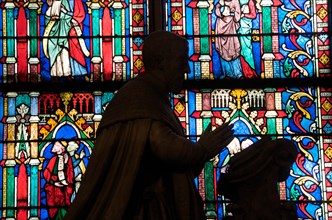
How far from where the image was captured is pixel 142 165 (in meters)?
9.35

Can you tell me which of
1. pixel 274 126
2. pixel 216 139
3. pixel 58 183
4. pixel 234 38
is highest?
pixel 234 38

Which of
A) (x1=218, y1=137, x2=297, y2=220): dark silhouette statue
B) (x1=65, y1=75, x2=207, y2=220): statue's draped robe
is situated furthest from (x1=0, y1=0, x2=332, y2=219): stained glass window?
(x1=65, y1=75, x2=207, y2=220): statue's draped robe

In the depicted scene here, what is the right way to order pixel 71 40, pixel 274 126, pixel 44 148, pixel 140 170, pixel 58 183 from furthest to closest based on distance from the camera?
pixel 71 40 < pixel 274 126 < pixel 44 148 < pixel 58 183 < pixel 140 170

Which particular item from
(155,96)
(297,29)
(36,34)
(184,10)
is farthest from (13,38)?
(155,96)

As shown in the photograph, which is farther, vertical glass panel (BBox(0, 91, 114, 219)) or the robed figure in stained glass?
the robed figure in stained glass

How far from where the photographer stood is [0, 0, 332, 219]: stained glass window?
1280 cm

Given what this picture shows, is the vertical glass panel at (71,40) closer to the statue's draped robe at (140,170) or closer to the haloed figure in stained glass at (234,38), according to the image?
the haloed figure in stained glass at (234,38)

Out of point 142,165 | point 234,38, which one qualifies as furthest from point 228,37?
point 142,165

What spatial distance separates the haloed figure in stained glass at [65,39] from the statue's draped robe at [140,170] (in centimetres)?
387

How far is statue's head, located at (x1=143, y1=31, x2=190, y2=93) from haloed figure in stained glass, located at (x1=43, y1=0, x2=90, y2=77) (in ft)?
12.1

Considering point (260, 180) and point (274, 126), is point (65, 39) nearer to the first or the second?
point (274, 126)

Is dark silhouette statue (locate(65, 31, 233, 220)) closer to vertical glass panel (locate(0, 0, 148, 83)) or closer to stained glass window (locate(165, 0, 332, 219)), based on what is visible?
stained glass window (locate(165, 0, 332, 219))

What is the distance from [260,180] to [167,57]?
35.1 inches

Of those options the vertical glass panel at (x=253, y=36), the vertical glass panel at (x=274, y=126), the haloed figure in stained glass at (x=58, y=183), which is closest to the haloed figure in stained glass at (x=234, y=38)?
the vertical glass panel at (x=253, y=36)
